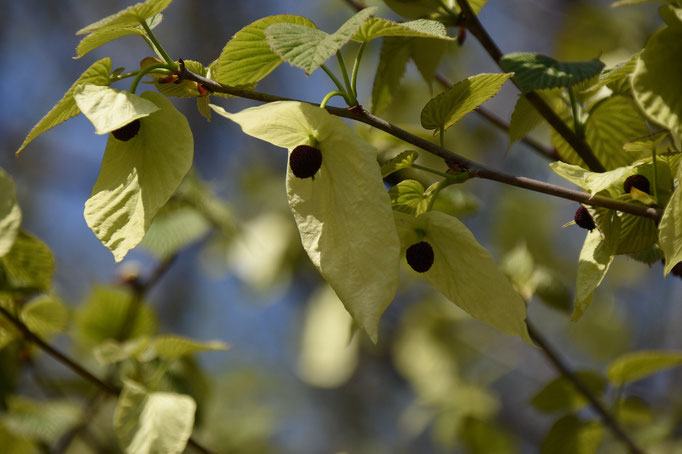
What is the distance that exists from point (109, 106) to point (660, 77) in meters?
0.40

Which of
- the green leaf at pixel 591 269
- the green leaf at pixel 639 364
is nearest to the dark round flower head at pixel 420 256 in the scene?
the green leaf at pixel 591 269

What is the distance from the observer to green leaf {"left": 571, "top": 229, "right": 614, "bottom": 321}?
54 cm

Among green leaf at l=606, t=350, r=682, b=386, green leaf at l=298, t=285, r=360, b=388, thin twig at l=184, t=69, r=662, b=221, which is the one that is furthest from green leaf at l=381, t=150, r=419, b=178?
green leaf at l=298, t=285, r=360, b=388

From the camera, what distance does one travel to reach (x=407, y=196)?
22.6 inches

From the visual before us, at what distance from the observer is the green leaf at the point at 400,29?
46cm

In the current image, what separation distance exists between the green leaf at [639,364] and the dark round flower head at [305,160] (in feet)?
1.59

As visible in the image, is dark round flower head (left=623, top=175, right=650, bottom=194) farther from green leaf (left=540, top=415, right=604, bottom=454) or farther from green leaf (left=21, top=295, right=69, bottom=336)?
green leaf (left=21, top=295, right=69, bottom=336)

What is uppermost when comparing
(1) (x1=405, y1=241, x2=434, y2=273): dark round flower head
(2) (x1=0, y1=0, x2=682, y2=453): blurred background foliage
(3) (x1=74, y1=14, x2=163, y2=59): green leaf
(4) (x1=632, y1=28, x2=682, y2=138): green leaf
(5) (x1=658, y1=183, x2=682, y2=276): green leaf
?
(3) (x1=74, y1=14, x2=163, y2=59): green leaf

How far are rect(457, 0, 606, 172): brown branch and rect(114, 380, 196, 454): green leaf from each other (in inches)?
18.5

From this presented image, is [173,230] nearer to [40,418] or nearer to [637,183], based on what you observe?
[40,418]

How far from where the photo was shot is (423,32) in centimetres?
45

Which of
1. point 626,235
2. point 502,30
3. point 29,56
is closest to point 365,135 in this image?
point 626,235

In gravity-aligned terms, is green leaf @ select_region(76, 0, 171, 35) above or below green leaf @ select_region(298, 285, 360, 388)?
above

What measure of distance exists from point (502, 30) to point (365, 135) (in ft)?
7.46
